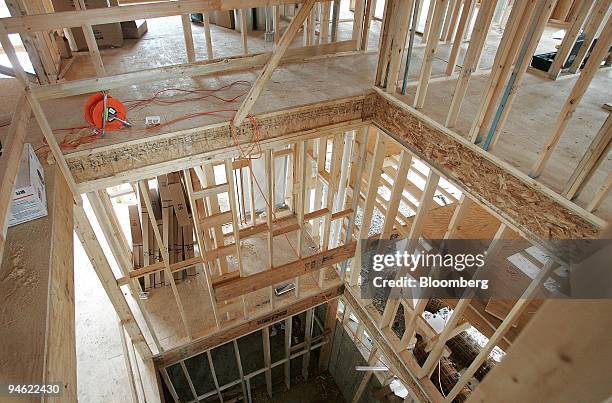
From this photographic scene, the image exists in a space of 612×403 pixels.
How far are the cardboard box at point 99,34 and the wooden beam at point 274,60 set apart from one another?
7.29 ft

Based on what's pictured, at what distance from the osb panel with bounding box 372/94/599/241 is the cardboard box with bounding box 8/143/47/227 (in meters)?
2.27

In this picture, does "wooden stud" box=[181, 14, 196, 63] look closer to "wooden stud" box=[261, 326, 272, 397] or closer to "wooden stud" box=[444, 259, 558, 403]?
"wooden stud" box=[444, 259, 558, 403]

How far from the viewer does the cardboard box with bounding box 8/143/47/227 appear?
1482 mm

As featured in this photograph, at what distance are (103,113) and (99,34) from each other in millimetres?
2043

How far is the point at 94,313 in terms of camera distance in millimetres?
3930

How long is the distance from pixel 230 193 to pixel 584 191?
90.3 inches

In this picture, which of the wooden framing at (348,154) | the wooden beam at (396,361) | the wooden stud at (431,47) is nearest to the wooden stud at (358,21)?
the wooden framing at (348,154)

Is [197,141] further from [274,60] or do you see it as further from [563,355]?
[563,355]

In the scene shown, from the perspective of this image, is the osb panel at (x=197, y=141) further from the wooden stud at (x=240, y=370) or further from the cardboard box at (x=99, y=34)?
the wooden stud at (x=240, y=370)

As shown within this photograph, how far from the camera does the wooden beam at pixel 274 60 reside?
→ 7.68ft

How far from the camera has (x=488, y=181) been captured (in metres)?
2.26

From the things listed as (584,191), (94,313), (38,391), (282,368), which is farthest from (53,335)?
(282,368)

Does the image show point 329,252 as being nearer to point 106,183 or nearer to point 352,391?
point 106,183

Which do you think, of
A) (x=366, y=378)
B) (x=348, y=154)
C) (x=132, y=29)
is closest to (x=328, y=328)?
(x=366, y=378)
